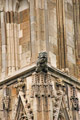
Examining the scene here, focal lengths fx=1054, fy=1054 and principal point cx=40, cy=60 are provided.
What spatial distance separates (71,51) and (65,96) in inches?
77.7

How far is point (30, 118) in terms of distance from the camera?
31.5 m

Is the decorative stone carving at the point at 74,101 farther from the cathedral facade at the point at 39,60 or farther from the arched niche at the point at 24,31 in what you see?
the arched niche at the point at 24,31

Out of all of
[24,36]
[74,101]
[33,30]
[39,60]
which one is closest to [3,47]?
[24,36]

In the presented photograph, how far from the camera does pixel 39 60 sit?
31.7 metres

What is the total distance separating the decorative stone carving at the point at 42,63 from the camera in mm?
31625

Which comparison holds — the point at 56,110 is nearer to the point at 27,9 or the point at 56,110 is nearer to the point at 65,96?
the point at 65,96

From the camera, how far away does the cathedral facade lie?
31.7 metres

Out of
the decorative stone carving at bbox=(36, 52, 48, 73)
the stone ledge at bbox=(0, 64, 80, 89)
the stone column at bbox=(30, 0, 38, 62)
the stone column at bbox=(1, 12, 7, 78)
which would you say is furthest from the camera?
the stone column at bbox=(1, 12, 7, 78)

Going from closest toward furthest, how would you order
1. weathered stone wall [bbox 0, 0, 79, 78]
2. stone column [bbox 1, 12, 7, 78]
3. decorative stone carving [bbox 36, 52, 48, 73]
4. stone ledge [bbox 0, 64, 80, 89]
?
decorative stone carving [bbox 36, 52, 48, 73], stone ledge [bbox 0, 64, 80, 89], weathered stone wall [bbox 0, 0, 79, 78], stone column [bbox 1, 12, 7, 78]

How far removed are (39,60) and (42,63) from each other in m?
0.13

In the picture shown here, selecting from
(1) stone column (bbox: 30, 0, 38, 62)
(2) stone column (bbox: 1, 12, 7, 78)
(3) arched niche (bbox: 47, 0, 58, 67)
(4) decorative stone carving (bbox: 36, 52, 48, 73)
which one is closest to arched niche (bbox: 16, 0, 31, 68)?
(1) stone column (bbox: 30, 0, 38, 62)

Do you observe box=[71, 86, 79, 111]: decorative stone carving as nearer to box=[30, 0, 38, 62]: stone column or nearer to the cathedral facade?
the cathedral facade

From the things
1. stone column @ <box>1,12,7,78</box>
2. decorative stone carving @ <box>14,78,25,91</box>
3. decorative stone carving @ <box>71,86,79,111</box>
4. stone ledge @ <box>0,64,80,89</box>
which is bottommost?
decorative stone carving @ <box>71,86,79,111</box>

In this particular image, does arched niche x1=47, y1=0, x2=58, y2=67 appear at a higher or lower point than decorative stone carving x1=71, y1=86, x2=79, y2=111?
higher
